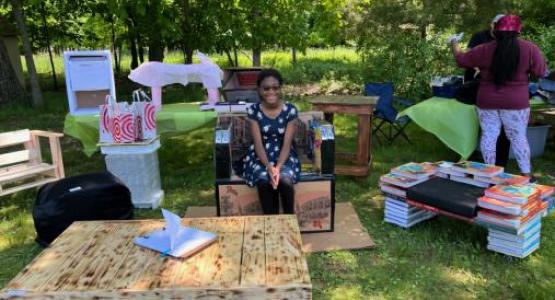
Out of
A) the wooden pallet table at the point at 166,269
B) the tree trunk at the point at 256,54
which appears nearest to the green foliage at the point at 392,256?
the wooden pallet table at the point at 166,269

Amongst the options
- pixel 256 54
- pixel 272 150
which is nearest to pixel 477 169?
pixel 272 150

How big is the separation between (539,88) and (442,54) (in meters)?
2.83

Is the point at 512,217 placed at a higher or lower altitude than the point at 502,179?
lower

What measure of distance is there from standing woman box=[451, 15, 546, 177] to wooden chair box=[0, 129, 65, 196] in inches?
147

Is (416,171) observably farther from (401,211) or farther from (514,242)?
(514,242)

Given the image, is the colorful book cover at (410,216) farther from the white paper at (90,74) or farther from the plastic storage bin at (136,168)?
the white paper at (90,74)

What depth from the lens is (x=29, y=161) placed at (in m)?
4.30

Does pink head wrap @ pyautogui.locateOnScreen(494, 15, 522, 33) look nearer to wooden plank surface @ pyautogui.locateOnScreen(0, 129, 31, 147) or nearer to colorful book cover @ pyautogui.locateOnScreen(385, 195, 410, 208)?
colorful book cover @ pyautogui.locateOnScreen(385, 195, 410, 208)

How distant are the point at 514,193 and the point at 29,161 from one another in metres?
4.09

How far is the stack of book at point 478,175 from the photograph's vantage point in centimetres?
331

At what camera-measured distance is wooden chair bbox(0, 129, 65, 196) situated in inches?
157

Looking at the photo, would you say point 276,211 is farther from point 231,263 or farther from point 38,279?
point 38,279

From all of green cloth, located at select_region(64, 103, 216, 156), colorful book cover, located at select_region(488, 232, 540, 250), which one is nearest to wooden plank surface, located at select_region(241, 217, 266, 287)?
colorful book cover, located at select_region(488, 232, 540, 250)

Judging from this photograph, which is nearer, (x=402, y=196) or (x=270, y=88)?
(x=270, y=88)
